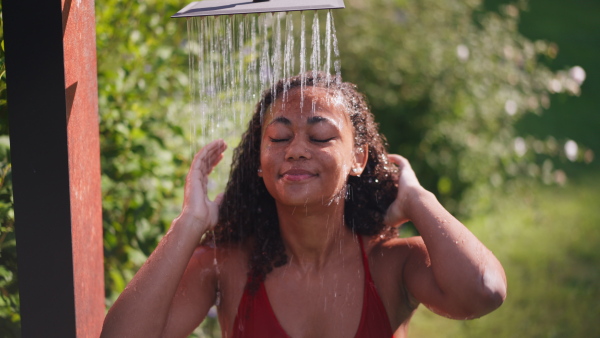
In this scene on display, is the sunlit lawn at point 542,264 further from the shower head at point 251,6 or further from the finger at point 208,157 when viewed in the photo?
the shower head at point 251,6

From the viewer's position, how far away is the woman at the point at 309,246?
6.95 ft

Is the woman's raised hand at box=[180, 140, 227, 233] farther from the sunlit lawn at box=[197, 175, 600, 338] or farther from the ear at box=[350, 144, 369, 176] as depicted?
the sunlit lawn at box=[197, 175, 600, 338]

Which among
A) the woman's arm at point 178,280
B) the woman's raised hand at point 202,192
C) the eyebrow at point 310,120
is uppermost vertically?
the eyebrow at point 310,120

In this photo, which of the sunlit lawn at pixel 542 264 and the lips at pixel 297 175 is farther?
the sunlit lawn at pixel 542 264

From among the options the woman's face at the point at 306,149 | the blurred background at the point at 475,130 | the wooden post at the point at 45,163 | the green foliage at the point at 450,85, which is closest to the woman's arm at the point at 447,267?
the woman's face at the point at 306,149

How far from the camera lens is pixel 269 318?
7.34 ft

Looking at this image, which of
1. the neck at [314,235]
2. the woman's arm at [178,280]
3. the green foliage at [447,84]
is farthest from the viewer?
the green foliage at [447,84]

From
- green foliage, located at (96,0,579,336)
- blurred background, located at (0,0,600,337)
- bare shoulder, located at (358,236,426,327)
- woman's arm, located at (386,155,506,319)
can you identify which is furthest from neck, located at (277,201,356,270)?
green foliage, located at (96,0,579,336)

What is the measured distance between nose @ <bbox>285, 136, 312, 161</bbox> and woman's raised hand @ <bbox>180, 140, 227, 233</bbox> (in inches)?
13.4

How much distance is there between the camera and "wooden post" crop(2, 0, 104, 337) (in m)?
1.76

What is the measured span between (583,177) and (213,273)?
17.4 feet

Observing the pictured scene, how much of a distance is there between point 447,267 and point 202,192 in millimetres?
827

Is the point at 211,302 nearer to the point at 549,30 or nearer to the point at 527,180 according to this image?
the point at 527,180

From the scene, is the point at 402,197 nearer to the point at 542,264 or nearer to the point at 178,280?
the point at 178,280
